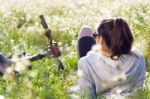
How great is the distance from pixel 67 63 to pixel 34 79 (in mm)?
2434

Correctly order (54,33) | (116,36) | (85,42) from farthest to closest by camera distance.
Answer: (54,33)
(85,42)
(116,36)

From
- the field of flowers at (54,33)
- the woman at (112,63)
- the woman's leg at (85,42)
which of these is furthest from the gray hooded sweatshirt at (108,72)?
the woman's leg at (85,42)

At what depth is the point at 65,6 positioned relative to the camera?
488 inches

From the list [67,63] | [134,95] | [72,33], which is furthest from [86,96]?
[72,33]

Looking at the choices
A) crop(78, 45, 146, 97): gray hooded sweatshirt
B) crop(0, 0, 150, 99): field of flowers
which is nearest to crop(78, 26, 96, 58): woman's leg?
crop(0, 0, 150, 99): field of flowers

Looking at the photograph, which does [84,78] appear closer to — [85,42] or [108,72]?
[108,72]

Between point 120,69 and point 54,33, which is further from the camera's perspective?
point 54,33

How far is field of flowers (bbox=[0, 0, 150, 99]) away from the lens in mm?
4012

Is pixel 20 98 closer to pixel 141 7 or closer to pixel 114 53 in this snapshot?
pixel 114 53

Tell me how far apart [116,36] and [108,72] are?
0.28m

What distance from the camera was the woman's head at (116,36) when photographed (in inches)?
174

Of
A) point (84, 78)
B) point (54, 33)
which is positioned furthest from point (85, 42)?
point (54, 33)

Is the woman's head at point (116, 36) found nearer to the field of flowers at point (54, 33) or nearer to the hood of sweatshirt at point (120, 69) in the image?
the hood of sweatshirt at point (120, 69)

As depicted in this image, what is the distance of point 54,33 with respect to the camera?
9.45 meters
